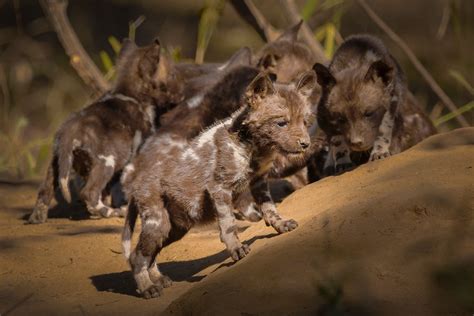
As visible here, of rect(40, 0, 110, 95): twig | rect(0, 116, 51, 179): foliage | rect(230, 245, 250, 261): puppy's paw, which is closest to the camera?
rect(230, 245, 250, 261): puppy's paw

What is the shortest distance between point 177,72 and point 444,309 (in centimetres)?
570

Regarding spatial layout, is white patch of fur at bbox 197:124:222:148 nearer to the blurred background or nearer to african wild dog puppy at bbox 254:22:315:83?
african wild dog puppy at bbox 254:22:315:83

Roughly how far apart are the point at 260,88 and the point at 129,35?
291 inches

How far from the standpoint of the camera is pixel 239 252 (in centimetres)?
534

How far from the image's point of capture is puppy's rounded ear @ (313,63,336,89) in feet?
23.7

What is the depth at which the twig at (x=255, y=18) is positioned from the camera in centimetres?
1024

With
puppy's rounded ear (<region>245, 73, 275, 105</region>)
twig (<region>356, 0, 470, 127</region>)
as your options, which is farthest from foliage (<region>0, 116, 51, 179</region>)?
puppy's rounded ear (<region>245, 73, 275, 105</region>)

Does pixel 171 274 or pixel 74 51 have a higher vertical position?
pixel 74 51

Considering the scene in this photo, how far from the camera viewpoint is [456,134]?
6383 millimetres

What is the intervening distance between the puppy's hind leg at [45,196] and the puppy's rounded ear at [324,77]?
8.06 feet

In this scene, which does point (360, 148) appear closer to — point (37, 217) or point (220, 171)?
point (220, 171)

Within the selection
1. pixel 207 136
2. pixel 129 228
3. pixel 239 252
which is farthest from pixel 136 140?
pixel 239 252

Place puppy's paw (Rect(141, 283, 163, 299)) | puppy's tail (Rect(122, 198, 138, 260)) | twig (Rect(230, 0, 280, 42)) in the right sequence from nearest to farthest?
puppy's paw (Rect(141, 283, 163, 299)), puppy's tail (Rect(122, 198, 138, 260)), twig (Rect(230, 0, 280, 42))

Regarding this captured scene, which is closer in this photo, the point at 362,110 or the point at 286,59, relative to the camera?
the point at 362,110
